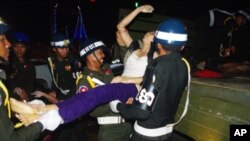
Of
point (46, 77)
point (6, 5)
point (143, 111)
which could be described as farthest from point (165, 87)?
point (6, 5)

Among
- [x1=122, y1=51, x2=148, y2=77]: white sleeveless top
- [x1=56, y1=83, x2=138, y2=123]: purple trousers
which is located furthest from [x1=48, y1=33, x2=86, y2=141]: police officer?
[x1=56, y1=83, x2=138, y2=123]: purple trousers

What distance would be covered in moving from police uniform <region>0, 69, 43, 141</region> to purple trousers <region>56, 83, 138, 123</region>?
342 mm

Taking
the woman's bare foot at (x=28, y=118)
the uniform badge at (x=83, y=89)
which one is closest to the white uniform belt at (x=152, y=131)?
the uniform badge at (x=83, y=89)

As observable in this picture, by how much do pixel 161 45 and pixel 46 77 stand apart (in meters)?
5.39

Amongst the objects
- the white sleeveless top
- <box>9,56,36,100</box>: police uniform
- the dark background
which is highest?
the dark background

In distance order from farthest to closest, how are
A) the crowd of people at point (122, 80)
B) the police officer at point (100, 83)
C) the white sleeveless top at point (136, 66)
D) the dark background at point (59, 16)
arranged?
the dark background at point (59, 16)
the white sleeveless top at point (136, 66)
the police officer at point (100, 83)
the crowd of people at point (122, 80)

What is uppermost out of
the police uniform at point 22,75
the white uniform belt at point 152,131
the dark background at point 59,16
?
the dark background at point 59,16

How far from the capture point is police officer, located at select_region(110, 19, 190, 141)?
9.24ft

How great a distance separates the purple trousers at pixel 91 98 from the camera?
9.30 feet

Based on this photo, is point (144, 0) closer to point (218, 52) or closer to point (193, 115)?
point (218, 52)

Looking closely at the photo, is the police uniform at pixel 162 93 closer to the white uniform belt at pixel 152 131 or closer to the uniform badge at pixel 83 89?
the white uniform belt at pixel 152 131

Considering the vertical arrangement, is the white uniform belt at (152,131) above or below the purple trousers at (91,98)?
below

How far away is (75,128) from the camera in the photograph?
5.29 metres

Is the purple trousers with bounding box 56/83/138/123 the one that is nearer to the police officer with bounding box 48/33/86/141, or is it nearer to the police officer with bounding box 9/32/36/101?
the police officer with bounding box 48/33/86/141
